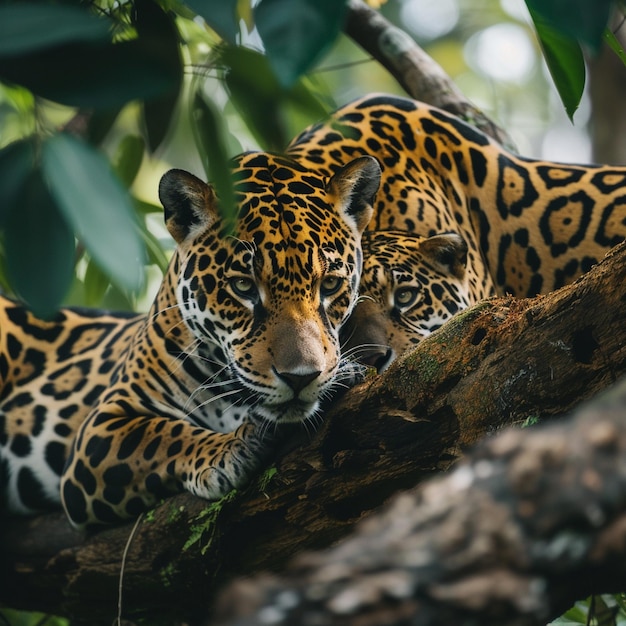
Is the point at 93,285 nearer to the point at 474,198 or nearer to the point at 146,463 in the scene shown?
the point at 146,463

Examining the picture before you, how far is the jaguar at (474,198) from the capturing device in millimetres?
5824

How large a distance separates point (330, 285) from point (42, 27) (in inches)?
122

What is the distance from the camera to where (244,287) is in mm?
4660

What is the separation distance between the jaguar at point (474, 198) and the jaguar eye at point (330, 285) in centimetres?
76

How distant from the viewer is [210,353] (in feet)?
17.0

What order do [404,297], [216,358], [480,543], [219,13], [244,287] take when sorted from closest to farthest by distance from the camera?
[480,543] → [219,13] → [244,287] → [216,358] → [404,297]

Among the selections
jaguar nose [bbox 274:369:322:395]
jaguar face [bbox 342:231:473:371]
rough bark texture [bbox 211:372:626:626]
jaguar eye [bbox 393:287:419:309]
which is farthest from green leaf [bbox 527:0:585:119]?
jaguar eye [bbox 393:287:419:309]

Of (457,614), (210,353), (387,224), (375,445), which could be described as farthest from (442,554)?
(387,224)

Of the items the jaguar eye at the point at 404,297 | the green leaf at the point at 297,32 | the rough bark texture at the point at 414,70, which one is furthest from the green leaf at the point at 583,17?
the rough bark texture at the point at 414,70

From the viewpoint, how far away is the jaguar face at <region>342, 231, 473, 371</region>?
5000 mm

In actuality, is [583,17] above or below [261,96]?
below

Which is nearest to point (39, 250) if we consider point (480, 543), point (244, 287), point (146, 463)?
point (480, 543)

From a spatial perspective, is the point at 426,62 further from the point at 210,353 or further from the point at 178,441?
the point at 178,441

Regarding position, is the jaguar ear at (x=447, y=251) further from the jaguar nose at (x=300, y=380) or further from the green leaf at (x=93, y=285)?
the green leaf at (x=93, y=285)
